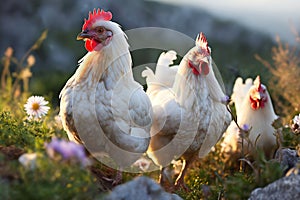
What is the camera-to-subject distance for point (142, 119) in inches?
149

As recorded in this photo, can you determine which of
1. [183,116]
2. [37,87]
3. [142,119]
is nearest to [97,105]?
[142,119]

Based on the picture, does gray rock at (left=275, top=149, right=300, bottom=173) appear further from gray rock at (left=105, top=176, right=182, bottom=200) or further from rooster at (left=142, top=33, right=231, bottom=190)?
gray rock at (left=105, top=176, right=182, bottom=200)

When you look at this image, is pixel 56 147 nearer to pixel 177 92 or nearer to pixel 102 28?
pixel 102 28

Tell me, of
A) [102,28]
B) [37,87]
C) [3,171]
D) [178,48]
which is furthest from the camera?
[178,48]

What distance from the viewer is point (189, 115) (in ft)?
13.5

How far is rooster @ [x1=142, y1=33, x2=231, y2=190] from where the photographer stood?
13.5ft

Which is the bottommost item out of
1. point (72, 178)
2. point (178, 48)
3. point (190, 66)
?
point (72, 178)

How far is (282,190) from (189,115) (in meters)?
1.50

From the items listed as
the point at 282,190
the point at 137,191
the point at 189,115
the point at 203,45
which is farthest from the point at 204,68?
the point at 137,191

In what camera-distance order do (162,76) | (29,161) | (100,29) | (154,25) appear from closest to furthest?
(29,161)
(100,29)
(162,76)
(154,25)

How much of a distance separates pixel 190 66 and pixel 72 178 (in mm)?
2290

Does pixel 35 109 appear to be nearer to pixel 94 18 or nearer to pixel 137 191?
pixel 94 18

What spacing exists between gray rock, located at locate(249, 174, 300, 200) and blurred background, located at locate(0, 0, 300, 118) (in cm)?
650

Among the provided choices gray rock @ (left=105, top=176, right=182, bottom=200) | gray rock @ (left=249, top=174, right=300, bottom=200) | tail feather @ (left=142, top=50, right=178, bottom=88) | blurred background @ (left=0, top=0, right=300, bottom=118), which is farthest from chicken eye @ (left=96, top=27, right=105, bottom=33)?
blurred background @ (left=0, top=0, right=300, bottom=118)
